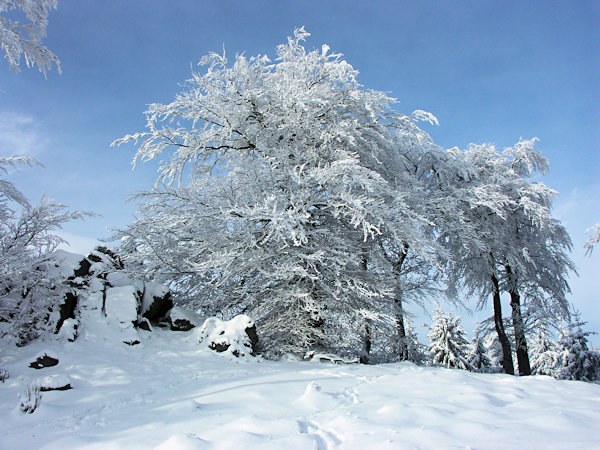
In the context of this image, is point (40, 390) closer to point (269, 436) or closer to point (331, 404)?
point (269, 436)

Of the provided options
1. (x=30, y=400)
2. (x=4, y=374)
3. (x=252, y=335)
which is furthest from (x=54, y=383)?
(x=252, y=335)

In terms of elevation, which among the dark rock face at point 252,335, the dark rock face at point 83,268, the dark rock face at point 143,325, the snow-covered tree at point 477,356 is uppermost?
the dark rock face at point 83,268

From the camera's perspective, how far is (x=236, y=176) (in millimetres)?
9586

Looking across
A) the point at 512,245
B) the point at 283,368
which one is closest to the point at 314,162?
the point at 283,368

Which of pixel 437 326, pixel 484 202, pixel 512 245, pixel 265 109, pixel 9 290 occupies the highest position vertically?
pixel 265 109

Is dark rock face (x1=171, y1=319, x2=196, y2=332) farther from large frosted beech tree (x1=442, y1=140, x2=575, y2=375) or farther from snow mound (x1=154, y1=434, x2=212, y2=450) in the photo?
large frosted beech tree (x1=442, y1=140, x2=575, y2=375)

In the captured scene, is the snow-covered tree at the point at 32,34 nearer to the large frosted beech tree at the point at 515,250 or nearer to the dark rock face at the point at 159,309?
the dark rock face at the point at 159,309

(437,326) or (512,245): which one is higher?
(512,245)

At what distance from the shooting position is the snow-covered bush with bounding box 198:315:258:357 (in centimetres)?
679

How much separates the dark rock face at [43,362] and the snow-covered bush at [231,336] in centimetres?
250

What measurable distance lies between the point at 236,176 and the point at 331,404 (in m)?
6.93

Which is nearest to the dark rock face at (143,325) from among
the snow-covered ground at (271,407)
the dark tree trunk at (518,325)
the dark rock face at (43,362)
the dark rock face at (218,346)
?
the snow-covered ground at (271,407)

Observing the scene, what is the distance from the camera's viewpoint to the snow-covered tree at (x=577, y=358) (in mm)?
20219

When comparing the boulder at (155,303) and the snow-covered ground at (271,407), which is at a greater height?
the boulder at (155,303)
